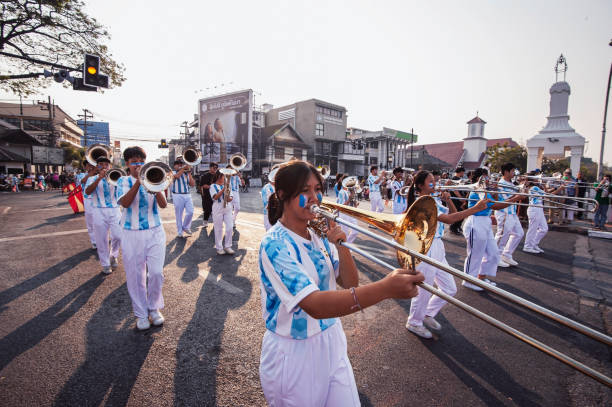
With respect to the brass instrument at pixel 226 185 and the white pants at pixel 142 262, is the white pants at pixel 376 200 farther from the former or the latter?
the white pants at pixel 142 262

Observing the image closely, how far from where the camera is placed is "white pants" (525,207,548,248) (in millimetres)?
8094

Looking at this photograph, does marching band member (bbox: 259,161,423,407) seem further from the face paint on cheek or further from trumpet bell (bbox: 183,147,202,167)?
trumpet bell (bbox: 183,147,202,167)

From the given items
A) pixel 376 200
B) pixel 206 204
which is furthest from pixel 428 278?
pixel 206 204

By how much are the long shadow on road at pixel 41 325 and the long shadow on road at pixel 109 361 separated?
0.44 meters

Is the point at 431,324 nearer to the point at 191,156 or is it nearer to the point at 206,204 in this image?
the point at 191,156

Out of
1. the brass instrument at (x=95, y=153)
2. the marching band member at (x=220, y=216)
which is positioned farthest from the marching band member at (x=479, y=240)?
the brass instrument at (x=95, y=153)

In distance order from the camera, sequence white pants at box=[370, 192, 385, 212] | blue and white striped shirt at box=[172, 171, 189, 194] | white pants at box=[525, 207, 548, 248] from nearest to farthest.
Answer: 1. white pants at box=[525, 207, 548, 248]
2. blue and white striped shirt at box=[172, 171, 189, 194]
3. white pants at box=[370, 192, 385, 212]

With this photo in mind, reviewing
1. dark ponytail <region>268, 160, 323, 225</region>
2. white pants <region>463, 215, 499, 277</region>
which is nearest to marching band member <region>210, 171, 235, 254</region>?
white pants <region>463, 215, 499, 277</region>

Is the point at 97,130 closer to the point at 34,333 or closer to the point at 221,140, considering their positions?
the point at 221,140

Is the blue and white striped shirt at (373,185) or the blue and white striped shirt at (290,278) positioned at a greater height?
the blue and white striped shirt at (373,185)

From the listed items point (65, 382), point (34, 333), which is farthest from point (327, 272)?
point (34, 333)

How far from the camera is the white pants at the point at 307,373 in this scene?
158 cm

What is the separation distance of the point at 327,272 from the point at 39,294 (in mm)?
5646

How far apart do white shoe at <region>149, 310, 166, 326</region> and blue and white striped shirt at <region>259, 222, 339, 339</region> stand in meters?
2.97
